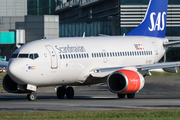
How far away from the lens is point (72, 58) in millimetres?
28469

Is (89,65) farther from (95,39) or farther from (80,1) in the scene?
(80,1)

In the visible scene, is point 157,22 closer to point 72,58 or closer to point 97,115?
point 72,58

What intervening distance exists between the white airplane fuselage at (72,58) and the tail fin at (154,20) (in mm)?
2524

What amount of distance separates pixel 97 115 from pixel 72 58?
10.2 m

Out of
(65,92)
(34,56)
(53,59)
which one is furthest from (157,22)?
(34,56)

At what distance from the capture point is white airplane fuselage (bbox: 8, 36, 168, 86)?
25922 mm

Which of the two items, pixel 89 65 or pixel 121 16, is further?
pixel 121 16

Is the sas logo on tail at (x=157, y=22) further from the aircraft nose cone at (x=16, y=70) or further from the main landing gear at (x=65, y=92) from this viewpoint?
the aircraft nose cone at (x=16, y=70)

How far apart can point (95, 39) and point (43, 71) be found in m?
6.97

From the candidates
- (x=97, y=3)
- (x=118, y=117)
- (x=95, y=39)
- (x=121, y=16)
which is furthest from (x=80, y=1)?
(x=118, y=117)

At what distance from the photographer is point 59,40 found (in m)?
29.1

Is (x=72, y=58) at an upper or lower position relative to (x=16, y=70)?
upper

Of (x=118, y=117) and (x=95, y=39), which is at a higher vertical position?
(x=95, y=39)

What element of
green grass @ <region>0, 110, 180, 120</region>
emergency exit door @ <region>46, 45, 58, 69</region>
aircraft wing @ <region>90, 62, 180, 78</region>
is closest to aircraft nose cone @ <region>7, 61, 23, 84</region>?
emergency exit door @ <region>46, 45, 58, 69</region>
